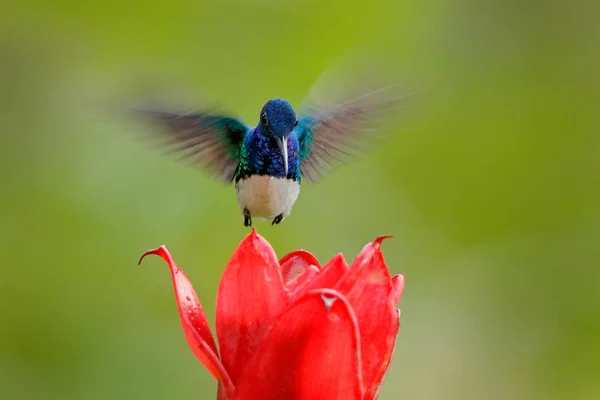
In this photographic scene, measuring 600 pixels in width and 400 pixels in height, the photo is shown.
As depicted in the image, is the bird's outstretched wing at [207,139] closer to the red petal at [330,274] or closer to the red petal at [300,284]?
the red petal at [300,284]

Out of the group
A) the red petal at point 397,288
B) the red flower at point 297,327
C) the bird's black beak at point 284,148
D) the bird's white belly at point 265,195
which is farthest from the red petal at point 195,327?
the bird's white belly at point 265,195

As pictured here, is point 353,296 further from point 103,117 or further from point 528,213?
point 528,213

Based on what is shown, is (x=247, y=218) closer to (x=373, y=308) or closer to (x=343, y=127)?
(x=343, y=127)

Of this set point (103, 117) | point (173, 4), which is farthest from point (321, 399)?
point (173, 4)

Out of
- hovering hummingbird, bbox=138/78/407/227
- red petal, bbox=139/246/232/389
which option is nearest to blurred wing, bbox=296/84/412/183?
hovering hummingbird, bbox=138/78/407/227

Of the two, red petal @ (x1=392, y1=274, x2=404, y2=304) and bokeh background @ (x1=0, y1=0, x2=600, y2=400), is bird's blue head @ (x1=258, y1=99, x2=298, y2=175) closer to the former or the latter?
bokeh background @ (x1=0, y1=0, x2=600, y2=400)

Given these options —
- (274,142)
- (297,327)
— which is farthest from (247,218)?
(297,327)
